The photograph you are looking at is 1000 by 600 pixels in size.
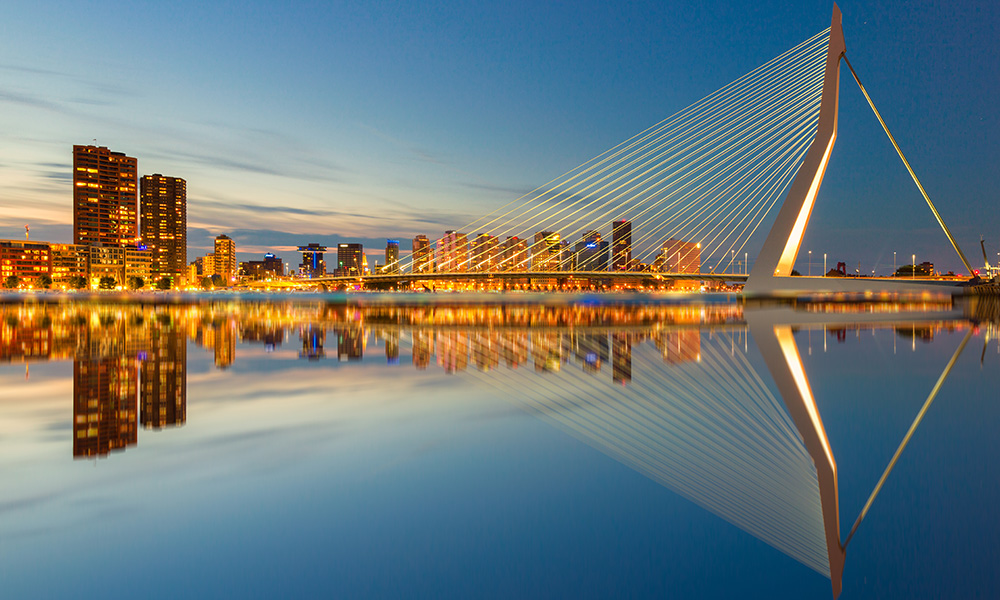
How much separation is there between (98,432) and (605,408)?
6759 mm

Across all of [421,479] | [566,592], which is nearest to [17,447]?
[421,479]

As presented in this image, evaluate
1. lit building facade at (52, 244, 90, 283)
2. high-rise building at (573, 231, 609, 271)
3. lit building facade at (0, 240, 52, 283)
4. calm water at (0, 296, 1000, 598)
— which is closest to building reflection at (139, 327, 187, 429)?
calm water at (0, 296, 1000, 598)

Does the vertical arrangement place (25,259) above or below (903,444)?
above

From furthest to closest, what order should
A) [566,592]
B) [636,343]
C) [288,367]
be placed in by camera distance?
[636,343] → [288,367] → [566,592]

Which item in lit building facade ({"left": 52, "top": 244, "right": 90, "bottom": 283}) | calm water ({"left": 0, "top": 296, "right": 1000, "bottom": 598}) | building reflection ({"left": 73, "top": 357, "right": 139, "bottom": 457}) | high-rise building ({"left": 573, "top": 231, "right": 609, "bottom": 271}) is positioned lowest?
calm water ({"left": 0, "top": 296, "right": 1000, "bottom": 598})

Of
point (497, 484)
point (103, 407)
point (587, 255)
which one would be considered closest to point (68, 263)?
point (587, 255)

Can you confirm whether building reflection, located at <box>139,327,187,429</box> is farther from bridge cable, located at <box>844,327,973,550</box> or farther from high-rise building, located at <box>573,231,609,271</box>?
high-rise building, located at <box>573,231,609,271</box>

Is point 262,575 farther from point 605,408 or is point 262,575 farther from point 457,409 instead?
point 605,408

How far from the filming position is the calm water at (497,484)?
3930 millimetres

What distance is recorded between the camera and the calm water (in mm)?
3930

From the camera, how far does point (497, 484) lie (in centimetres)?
557

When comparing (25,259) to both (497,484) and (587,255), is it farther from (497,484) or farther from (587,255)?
(497,484)

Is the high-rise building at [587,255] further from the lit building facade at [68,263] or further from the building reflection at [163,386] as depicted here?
the lit building facade at [68,263]

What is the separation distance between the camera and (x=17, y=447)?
671cm
